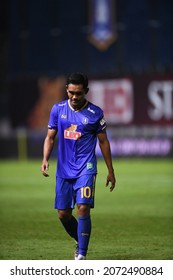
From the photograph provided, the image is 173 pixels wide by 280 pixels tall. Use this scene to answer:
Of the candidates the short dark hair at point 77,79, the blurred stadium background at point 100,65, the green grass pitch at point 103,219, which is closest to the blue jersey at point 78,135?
the short dark hair at point 77,79

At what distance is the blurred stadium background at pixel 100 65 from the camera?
2602 cm

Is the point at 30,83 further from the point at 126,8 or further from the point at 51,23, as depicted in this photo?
the point at 126,8

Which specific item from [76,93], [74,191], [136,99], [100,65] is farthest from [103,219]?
[100,65]

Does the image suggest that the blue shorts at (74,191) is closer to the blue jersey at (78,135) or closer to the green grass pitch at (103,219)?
the blue jersey at (78,135)

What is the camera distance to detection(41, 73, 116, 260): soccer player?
841cm

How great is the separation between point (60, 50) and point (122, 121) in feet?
9.91

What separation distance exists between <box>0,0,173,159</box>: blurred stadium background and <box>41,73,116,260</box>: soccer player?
17303mm

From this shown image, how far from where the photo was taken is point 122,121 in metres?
26.8

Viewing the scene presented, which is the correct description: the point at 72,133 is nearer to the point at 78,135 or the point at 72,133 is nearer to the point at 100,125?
the point at 78,135

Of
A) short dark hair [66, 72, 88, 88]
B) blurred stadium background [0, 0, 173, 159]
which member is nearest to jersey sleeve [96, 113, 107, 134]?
short dark hair [66, 72, 88, 88]

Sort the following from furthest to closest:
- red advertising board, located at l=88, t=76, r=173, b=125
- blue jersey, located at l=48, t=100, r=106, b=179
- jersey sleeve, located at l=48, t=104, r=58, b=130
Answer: red advertising board, located at l=88, t=76, r=173, b=125 → jersey sleeve, located at l=48, t=104, r=58, b=130 → blue jersey, located at l=48, t=100, r=106, b=179

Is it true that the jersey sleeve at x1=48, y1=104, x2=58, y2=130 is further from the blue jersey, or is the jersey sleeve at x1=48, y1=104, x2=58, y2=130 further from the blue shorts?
the blue shorts
